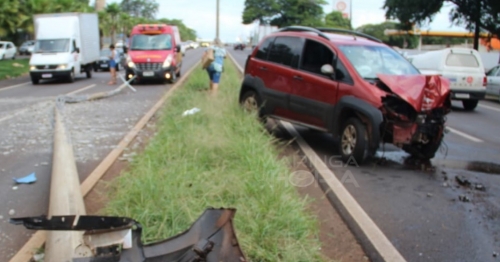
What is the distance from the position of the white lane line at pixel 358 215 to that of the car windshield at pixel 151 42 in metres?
16.2

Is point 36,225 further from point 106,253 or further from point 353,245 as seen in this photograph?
point 353,245

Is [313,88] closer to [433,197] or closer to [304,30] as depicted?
[304,30]

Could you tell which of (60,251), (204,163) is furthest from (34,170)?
(60,251)

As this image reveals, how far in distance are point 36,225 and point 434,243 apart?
3.52 meters

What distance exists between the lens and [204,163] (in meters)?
6.51

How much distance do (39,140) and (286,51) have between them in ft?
15.5

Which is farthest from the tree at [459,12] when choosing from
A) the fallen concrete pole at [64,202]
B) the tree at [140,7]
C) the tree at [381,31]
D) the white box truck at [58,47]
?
the tree at [140,7]

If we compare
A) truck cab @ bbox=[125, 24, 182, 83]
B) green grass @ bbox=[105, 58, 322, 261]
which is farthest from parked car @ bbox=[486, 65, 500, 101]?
green grass @ bbox=[105, 58, 322, 261]

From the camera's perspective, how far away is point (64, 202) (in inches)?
181

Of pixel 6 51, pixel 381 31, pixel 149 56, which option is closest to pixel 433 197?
pixel 149 56

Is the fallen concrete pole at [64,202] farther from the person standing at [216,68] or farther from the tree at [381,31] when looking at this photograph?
the tree at [381,31]

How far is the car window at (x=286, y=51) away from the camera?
29.8 feet

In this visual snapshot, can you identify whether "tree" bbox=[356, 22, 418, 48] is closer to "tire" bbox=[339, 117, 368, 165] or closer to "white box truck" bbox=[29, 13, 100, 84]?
"white box truck" bbox=[29, 13, 100, 84]

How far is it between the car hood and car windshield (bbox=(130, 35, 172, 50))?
41 cm
